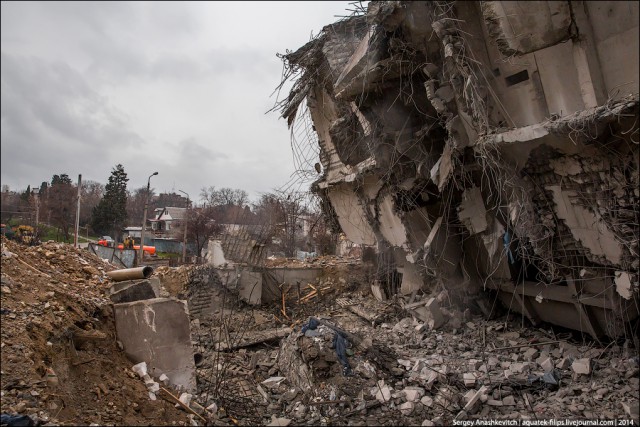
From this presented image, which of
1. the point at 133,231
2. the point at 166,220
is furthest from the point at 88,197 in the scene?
the point at 166,220

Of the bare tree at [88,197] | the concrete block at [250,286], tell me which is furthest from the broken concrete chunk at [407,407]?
the bare tree at [88,197]

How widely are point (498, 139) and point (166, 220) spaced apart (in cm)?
2747

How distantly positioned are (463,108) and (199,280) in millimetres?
9893

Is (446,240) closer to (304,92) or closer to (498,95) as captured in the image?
(498,95)

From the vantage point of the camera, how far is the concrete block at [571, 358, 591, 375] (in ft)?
18.0

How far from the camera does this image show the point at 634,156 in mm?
4426

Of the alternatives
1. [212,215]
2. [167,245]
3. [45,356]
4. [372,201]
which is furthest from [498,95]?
[167,245]

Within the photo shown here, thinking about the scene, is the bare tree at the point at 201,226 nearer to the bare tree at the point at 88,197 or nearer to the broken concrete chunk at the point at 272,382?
the bare tree at the point at 88,197

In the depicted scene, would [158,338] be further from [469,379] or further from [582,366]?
[582,366]

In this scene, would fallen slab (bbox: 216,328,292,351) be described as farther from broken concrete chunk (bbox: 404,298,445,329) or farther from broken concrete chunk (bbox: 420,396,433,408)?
broken concrete chunk (bbox: 420,396,433,408)

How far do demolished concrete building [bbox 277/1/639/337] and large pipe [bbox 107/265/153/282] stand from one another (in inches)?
167

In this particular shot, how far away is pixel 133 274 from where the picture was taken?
6348mm

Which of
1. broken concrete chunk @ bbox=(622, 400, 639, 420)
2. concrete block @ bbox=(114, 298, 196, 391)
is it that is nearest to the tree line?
concrete block @ bbox=(114, 298, 196, 391)

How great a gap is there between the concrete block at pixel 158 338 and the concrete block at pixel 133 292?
0.39 meters
